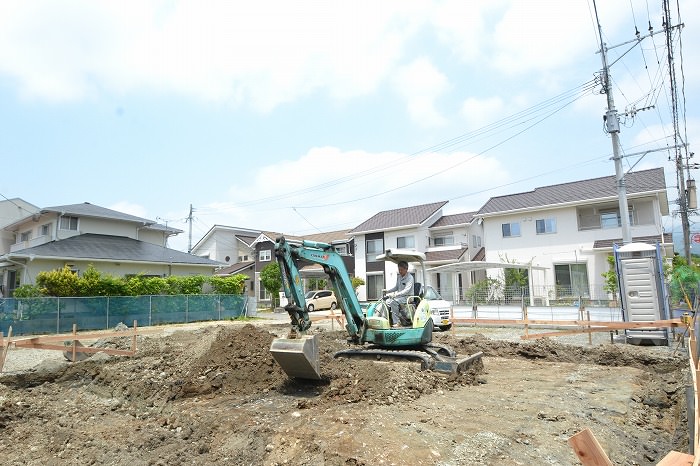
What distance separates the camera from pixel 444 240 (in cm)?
3478

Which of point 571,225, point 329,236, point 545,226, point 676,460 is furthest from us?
point 329,236

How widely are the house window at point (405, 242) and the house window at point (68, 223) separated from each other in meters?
21.4

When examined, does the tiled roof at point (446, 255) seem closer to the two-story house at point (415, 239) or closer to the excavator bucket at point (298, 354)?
the two-story house at point (415, 239)

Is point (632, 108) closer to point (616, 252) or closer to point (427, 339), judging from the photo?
point (616, 252)

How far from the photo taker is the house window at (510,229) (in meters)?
28.5

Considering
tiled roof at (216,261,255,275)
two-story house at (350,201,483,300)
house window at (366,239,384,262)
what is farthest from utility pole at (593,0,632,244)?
tiled roof at (216,261,255,275)

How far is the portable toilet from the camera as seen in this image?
12.2m

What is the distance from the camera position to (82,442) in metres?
5.23

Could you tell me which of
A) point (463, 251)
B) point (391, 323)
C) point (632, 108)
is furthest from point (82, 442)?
point (463, 251)

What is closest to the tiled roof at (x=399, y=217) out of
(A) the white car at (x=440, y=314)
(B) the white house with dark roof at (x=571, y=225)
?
(B) the white house with dark roof at (x=571, y=225)

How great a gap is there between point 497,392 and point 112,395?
6401mm

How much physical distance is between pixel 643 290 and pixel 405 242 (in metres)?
22.5

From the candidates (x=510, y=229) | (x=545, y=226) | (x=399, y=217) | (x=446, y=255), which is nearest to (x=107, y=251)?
(x=399, y=217)

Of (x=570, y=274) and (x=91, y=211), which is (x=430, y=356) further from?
(x=91, y=211)
